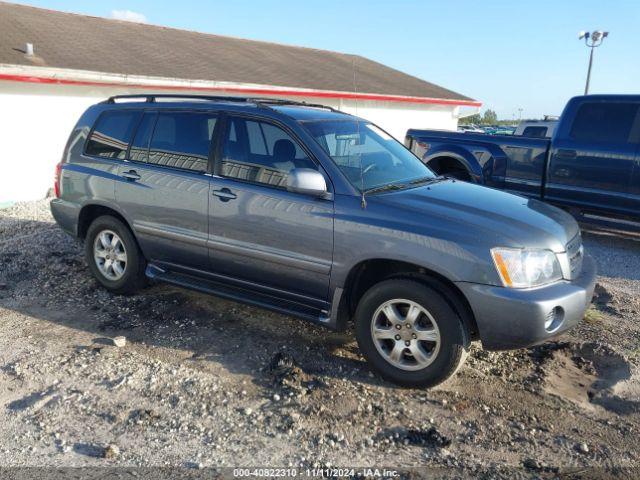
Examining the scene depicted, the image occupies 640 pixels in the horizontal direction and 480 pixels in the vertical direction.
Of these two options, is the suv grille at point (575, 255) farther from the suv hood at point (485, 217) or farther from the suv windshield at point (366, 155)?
the suv windshield at point (366, 155)

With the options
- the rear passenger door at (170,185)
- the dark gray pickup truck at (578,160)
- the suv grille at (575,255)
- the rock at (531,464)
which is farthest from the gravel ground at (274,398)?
the dark gray pickup truck at (578,160)

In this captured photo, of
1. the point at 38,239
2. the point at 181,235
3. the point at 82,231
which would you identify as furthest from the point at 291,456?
the point at 38,239

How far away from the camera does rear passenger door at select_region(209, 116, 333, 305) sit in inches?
162

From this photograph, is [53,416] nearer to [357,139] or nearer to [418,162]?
Result: [357,139]

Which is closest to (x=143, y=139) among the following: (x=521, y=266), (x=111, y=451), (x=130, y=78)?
(x=111, y=451)

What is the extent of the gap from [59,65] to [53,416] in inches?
369

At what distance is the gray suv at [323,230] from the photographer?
362cm

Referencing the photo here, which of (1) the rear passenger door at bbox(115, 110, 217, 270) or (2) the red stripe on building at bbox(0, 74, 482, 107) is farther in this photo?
(2) the red stripe on building at bbox(0, 74, 482, 107)

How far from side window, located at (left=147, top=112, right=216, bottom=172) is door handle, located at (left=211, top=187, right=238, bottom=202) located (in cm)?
28

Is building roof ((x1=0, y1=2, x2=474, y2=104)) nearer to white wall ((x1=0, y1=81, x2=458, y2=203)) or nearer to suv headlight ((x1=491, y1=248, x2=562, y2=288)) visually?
white wall ((x1=0, y1=81, x2=458, y2=203))

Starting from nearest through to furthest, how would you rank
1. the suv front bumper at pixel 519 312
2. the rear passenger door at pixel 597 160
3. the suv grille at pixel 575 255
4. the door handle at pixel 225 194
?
the suv front bumper at pixel 519 312
the suv grille at pixel 575 255
the door handle at pixel 225 194
the rear passenger door at pixel 597 160

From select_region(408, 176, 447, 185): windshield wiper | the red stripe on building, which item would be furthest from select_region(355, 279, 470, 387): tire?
the red stripe on building

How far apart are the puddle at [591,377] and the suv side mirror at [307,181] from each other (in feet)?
6.95

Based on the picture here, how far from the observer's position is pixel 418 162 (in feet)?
16.9
